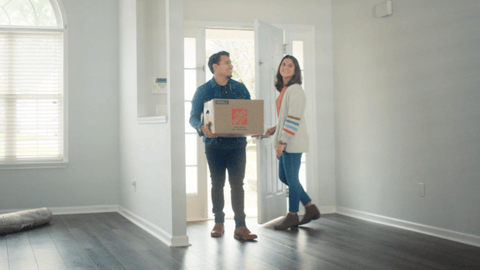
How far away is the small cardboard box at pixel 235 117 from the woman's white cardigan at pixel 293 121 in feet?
1.76

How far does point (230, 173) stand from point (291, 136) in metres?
0.58

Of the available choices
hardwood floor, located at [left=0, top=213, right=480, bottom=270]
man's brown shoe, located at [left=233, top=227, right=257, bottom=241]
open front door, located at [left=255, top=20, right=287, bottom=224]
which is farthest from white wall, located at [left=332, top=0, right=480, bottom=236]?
man's brown shoe, located at [left=233, top=227, right=257, bottom=241]

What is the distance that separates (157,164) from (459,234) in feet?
7.54

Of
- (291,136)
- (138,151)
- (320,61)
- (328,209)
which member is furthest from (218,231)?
(320,61)

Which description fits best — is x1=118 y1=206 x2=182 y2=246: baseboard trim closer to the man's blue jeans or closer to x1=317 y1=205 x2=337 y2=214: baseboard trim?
the man's blue jeans

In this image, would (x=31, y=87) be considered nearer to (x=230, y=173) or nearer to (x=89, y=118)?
(x=89, y=118)

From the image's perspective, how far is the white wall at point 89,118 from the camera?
4.70 m

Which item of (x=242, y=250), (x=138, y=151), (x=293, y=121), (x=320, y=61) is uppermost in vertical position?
(x=320, y=61)

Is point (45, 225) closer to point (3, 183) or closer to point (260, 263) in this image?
point (3, 183)

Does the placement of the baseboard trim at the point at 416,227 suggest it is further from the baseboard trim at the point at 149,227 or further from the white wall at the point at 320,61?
the baseboard trim at the point at 149,227

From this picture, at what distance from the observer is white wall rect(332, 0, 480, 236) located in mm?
3086

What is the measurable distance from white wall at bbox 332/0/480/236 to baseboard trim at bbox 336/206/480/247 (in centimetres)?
4

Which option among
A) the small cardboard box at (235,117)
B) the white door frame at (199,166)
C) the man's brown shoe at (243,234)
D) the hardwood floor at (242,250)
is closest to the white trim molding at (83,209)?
the hardwood floor at (242,250)

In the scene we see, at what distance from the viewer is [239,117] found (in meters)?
2.99
